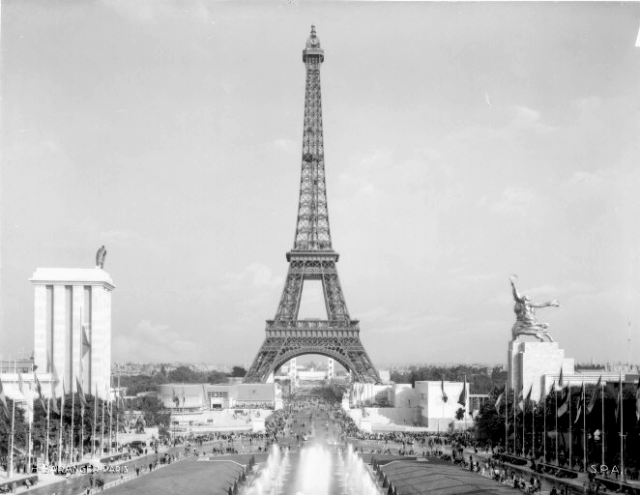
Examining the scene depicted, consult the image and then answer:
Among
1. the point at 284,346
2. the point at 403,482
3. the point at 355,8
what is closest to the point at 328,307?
the point at 284,346

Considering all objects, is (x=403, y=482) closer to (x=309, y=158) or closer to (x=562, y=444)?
(x=562, y=444)

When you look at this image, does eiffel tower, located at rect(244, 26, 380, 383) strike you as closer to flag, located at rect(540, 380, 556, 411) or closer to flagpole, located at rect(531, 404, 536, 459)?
flag, located at rect(540, 380, 556, 411)

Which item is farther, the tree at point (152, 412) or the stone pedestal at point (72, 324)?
the tree at point (152, 412)

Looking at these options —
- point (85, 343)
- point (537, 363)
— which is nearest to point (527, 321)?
point (537, 363)

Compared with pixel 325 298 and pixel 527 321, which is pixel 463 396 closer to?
pixel 527 321

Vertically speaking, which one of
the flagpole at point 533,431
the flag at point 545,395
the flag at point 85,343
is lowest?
the flagpole at point 533,431

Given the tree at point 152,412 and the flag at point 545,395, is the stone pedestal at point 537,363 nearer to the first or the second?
the flag at point 545,395

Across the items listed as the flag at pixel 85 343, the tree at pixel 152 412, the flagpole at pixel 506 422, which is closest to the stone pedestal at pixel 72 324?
the flag at pixel 85 343

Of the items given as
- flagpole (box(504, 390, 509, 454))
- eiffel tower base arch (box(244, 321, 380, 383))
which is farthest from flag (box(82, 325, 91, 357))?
eiffel tower base arch (box(244, 321, 380, 383))
